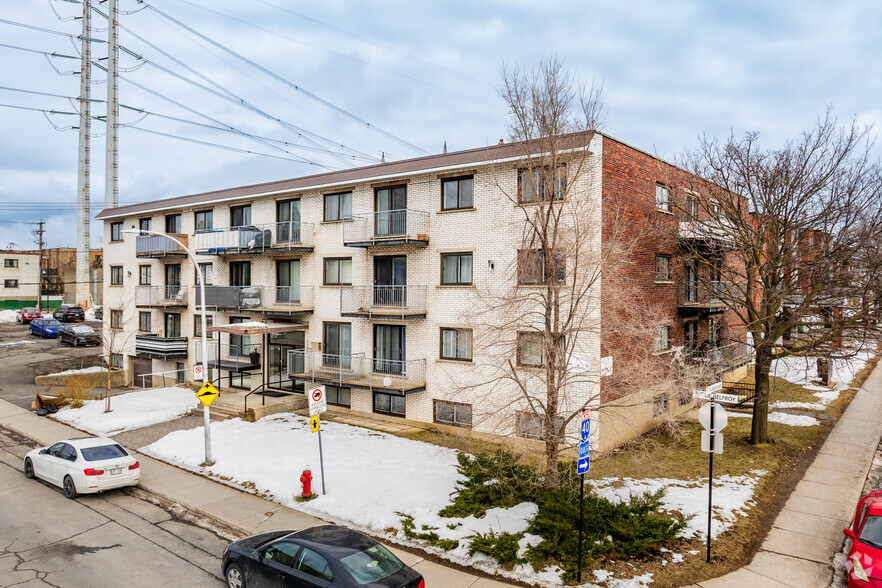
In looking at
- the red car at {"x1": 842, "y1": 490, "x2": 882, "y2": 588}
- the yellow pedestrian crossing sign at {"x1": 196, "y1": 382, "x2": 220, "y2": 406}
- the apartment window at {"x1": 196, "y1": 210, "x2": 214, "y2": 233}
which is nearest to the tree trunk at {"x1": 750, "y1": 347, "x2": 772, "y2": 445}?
the red car at {"x1": 842, "y1": 490, "x2": 882, "y2": 588}

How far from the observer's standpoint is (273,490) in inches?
545

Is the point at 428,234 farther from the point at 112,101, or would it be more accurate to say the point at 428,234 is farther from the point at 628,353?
the point at 112,101

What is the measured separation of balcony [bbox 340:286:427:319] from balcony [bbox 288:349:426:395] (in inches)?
69.2

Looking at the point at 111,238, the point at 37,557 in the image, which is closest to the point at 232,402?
the point at 37,557

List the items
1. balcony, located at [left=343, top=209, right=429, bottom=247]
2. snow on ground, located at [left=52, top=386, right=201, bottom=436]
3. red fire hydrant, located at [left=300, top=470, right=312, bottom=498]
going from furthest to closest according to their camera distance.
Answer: snow on ground, located at [left=52, top=386, right=201, bottom=436] → balcony, located at [left=343, top=209, right=429, bottom=247] → red fire hydrant, located at [left=300, top=470, right=312, bottom=498]

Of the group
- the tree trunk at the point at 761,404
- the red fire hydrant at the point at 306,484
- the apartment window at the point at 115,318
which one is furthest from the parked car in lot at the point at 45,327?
the tree trunk at the point at 761,404

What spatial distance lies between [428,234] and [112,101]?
48896 millimetres

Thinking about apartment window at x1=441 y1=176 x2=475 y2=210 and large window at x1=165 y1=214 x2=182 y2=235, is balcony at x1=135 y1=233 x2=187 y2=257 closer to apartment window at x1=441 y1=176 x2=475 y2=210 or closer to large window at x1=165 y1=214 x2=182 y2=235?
large window at x1=165 y1=214 x2=182 y2=235

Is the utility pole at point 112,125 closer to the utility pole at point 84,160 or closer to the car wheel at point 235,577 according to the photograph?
the utility pole at point 84,160

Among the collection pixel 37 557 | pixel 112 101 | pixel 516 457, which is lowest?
pixel 37 557

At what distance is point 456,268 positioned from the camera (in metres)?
19.4

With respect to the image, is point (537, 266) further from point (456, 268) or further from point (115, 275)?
point (115, 275)

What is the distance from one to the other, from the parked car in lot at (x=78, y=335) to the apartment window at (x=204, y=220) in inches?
906

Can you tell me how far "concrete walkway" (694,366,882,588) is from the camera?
31.4 ft
